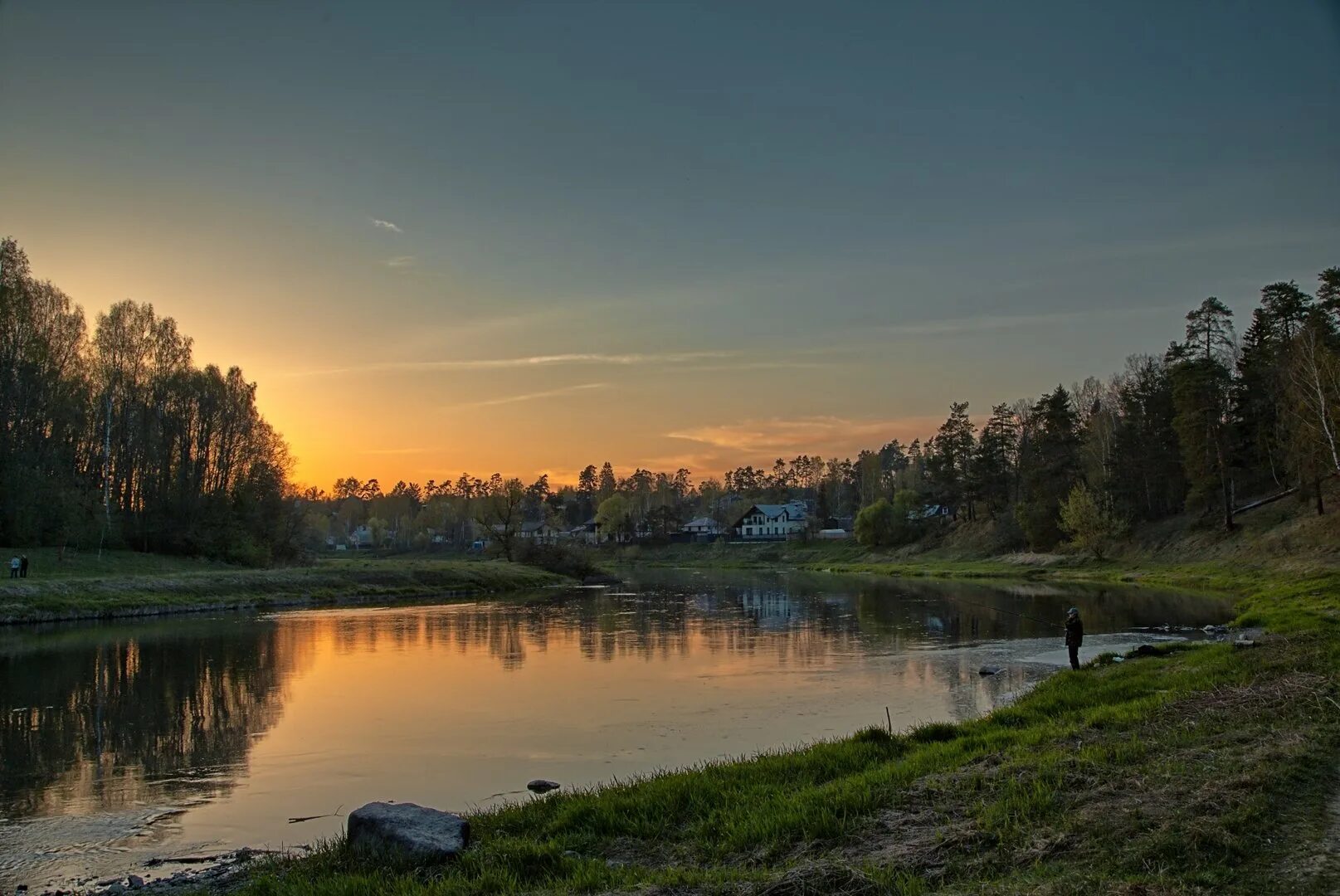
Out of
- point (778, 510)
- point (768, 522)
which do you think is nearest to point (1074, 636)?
point (768, 522)

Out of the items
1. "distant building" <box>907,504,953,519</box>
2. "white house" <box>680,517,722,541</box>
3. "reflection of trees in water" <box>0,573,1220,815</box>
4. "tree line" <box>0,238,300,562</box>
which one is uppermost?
"tree line" <box>0,238,300,562</box>

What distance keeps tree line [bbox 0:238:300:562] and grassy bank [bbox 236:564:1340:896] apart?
167 ft

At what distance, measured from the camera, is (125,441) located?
58.3m

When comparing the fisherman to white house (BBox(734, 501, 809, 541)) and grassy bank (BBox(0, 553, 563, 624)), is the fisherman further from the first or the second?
white house (BBox(734, 501, 809, 541))

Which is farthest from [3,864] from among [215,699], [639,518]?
[639,518]

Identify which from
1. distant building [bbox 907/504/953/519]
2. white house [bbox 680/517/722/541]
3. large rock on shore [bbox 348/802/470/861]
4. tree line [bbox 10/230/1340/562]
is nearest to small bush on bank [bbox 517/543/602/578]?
tree line [bbox 10/230/1340/562]

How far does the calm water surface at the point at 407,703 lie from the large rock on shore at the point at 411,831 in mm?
3091

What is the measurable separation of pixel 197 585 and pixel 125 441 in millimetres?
16963

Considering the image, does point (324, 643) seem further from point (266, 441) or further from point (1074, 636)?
point (266, 441)

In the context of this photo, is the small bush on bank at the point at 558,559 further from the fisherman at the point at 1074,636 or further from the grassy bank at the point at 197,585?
the fisherman at the point at 1074,636

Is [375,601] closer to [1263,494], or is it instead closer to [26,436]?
[26,436]

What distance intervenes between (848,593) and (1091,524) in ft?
67.4

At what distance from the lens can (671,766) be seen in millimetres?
13945

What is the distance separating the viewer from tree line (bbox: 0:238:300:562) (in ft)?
159
